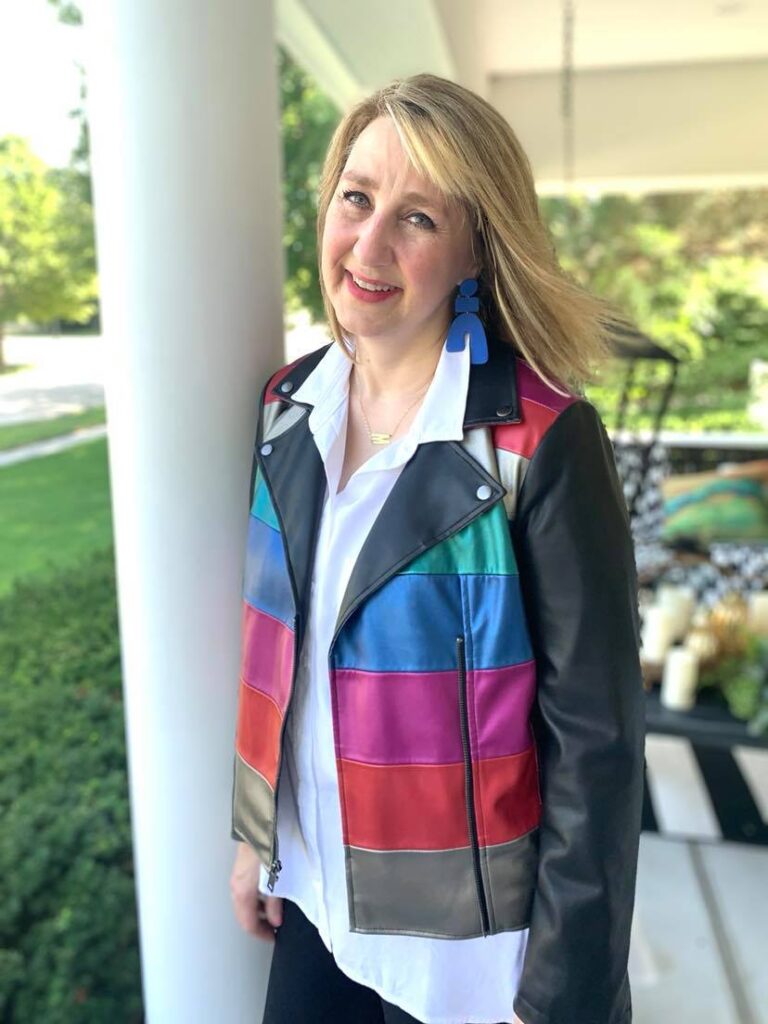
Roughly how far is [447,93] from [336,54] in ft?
7.44

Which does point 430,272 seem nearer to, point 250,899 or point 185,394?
point 185,394

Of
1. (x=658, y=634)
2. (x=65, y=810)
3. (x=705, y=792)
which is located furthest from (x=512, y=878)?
(x=705, y=792)

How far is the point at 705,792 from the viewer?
110 inches

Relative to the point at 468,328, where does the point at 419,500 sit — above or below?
below

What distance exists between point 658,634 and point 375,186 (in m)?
2.13

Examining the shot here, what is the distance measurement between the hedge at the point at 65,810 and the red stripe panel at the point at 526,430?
0.94 metres

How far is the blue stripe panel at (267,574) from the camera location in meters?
0.94

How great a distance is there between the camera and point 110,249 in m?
1.02

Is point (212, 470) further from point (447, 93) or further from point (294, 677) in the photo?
point (447, 93)

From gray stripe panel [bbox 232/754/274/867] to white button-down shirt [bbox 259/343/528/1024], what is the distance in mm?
23

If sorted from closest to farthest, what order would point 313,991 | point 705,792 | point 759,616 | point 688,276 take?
Answer: 1. point 313,991
2. point 705,792
3. point 759,616
4. point 688,276

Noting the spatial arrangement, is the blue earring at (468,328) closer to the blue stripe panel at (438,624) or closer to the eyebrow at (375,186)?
the eyebrow at (375,186)

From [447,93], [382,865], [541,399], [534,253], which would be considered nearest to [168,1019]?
[382,865]

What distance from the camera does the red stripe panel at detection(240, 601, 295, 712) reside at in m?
0.94
